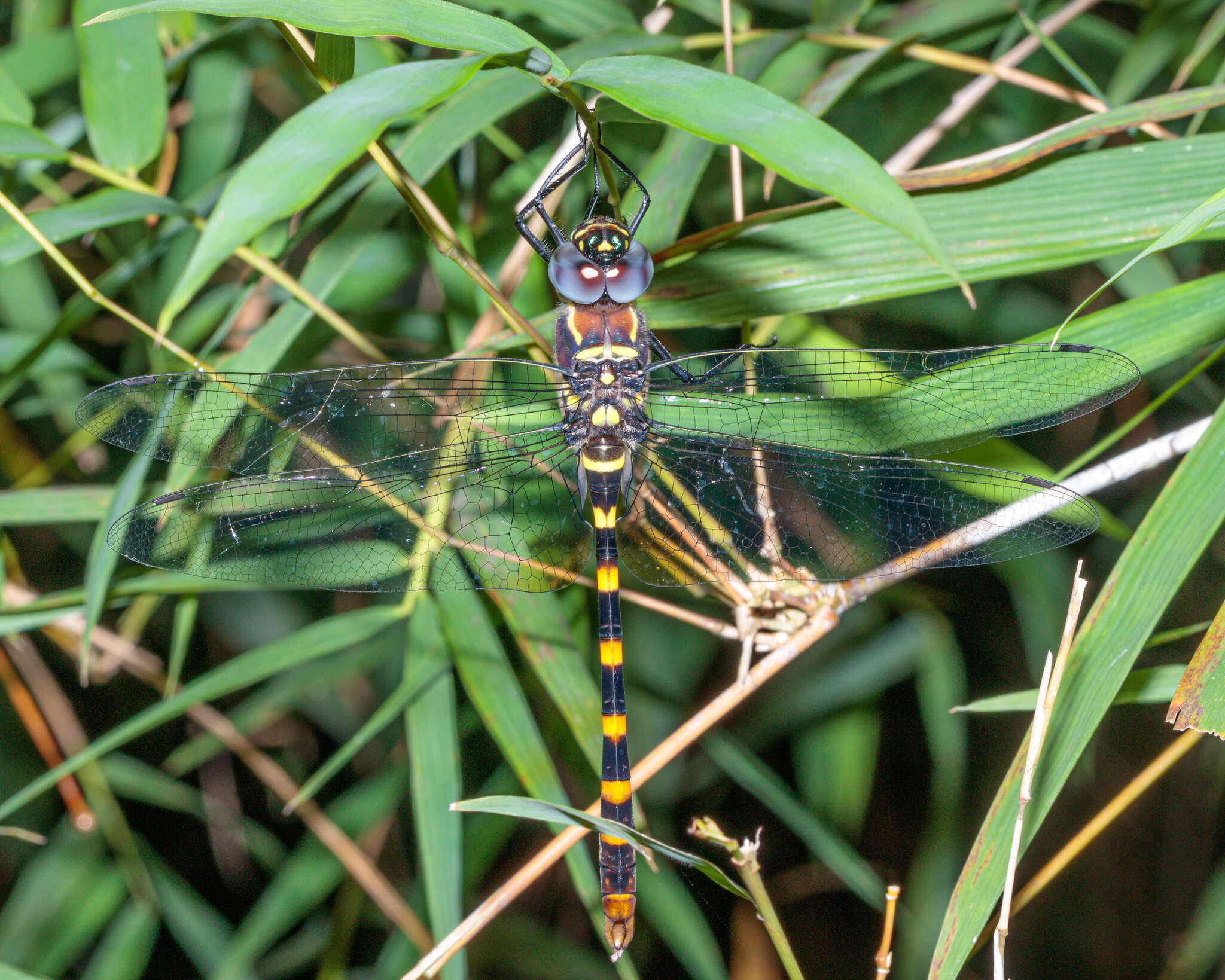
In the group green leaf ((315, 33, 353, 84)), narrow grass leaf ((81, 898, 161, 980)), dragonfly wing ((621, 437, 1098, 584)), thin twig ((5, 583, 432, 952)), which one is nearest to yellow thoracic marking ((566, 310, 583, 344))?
dragonfly wing ((621, 437, 1098, 584))

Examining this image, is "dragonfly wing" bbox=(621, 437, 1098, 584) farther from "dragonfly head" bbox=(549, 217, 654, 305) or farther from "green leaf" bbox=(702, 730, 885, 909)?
"green leaf" bbox=(702, 730, 885, 909)

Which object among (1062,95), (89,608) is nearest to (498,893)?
(89,608)

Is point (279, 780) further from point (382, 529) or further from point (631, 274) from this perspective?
point (631, 274)

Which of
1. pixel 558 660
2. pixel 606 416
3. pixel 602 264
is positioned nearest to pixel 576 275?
pixel 602 264

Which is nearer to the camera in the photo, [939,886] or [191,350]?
[191,350]

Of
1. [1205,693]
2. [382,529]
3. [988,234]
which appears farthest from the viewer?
[382,529]

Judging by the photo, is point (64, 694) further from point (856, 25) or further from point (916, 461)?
point (856, 25)

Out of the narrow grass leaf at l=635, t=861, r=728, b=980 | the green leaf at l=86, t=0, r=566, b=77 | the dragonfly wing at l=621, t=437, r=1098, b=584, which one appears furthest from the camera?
the narrow grass leaf at l=635, t=861, r=728, b=980
